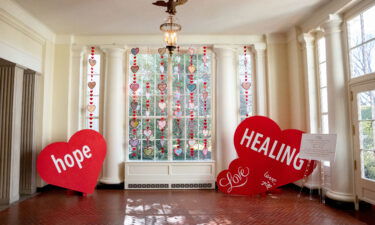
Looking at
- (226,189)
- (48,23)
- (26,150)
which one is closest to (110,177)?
(26,150)

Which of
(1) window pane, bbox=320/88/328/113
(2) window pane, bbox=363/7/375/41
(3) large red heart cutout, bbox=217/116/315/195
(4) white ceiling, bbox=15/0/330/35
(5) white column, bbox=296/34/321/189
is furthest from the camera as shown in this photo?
(5) white column, bbox=296/34/321/189

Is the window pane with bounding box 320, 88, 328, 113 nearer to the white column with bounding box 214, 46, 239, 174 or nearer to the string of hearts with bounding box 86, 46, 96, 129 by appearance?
the white column with bounding box 214, 46, 239, 174

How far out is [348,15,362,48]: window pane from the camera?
395 centimetres

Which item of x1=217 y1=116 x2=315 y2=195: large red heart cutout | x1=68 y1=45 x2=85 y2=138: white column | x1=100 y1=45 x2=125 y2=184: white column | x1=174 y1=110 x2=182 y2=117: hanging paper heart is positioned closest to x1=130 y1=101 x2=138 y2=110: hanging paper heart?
x1=100 y1=45 x2=125 y2=184: white column

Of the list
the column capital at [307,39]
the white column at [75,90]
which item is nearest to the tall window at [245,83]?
the column capital at [307,39]

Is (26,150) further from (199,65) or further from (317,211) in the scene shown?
(317,211)

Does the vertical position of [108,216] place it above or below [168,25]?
below

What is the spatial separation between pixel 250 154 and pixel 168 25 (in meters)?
3.15

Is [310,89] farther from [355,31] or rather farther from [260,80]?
[355,31]

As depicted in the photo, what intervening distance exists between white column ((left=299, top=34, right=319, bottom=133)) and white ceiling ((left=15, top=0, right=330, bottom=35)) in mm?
549

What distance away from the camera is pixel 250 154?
4.92m

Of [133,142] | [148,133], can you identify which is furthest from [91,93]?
[148,133]

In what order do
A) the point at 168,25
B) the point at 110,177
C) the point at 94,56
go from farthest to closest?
the point at 94,56, the point at 110,177, the point at 168,25

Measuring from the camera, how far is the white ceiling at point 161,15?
171 inches
